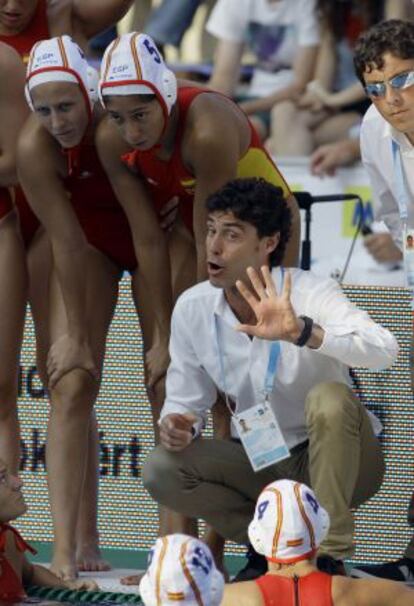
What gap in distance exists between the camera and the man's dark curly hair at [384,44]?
18.1ft

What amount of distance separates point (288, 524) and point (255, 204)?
128cm

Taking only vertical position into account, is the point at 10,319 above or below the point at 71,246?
below

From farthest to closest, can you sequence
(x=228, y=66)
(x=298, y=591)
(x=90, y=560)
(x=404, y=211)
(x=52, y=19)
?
1. (x=228, y=66)
2. (x=52, y=19)
3. (x=90, y=560)
4. (x=404, y=211)
5. (x=298, y=591)

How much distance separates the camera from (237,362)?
5.57 meters

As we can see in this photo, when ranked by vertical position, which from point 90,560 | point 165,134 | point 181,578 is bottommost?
point 90,560

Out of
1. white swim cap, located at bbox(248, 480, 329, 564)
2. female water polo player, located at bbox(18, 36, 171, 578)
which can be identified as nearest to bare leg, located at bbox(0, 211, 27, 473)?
female water polo player, located at bbox(18, 36, 171, 578)

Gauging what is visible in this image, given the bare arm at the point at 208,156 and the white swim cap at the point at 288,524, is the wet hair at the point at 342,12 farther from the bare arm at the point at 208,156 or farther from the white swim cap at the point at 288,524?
the white swim cap at the point at 288,524

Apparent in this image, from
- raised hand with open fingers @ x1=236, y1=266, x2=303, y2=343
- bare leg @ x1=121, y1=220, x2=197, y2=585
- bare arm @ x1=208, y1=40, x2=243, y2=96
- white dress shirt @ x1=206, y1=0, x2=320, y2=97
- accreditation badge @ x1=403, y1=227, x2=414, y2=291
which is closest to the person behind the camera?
raised hand with open fingers @ x1=236, y1=266, x2=303, y2=343

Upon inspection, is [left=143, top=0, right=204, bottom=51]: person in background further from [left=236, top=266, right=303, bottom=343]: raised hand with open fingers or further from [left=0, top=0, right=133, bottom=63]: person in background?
[left=236, top=266, right=303, bottom=343]: raised hand with open fingers

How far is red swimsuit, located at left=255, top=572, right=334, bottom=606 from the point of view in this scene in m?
4.50

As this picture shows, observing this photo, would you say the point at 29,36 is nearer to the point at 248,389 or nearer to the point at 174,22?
the point at 248,389

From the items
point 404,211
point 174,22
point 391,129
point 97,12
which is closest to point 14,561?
point 404,211

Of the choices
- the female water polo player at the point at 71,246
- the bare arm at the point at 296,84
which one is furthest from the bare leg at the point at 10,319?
the bare arm at the point at 296,84

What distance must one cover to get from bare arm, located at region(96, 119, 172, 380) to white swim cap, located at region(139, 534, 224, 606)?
179 centimetres
